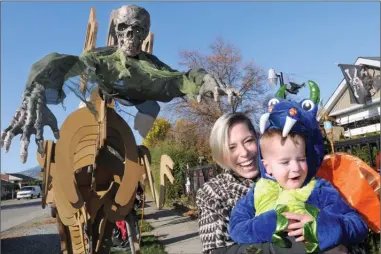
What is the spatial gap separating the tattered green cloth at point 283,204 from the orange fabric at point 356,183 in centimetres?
23

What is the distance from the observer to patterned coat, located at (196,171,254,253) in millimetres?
1719

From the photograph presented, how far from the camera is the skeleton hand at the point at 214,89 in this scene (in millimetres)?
2342

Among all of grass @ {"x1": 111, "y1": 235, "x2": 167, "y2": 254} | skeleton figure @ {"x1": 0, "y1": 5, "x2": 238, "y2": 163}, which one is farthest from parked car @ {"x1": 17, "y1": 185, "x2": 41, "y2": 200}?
skeleton figure @ {"x1": 0, "y1": 5, "x2": 238, "y2": 163}

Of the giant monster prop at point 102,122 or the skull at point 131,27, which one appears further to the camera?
the skull at point 131,27

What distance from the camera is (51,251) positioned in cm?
938

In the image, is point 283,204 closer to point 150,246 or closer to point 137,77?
point 137,77

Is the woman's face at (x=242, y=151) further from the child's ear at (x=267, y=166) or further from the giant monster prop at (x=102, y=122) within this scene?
the giant monster prop at (x=102, y=122)

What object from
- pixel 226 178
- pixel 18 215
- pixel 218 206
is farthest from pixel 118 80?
pixel 18 215

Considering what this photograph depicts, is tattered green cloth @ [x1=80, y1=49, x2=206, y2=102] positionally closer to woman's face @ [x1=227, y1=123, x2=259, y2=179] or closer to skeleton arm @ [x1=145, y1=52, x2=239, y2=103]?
skeleton arm @ [x1=145, y1=52, x2=239, y2=103]

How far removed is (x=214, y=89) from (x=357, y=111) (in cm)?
1348

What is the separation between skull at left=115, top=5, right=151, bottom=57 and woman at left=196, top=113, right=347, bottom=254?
1238 mm

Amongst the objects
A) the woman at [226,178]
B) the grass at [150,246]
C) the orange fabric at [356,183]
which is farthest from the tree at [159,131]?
the orange fabric at [356,183]

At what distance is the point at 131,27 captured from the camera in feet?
9.50

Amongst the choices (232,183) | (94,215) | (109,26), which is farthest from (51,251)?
(232,183)
